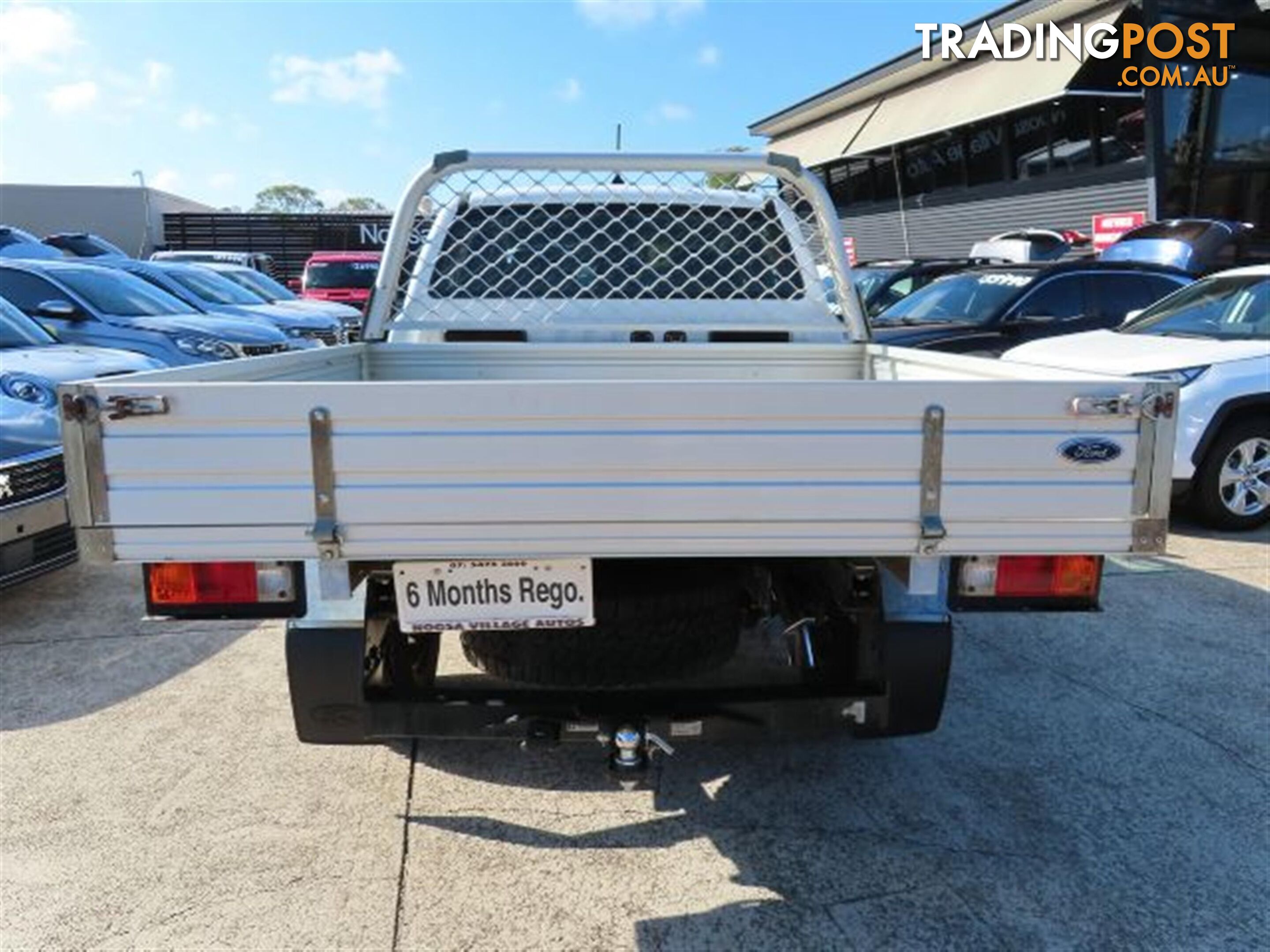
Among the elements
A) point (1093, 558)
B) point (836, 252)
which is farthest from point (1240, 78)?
point (1093, 558)

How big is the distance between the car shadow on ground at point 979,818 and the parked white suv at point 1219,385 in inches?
90.9

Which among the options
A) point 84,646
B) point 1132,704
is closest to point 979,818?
point 1132,704

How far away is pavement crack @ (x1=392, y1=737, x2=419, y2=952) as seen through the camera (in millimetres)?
2564

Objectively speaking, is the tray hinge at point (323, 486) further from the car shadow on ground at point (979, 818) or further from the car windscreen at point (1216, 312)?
the car windscreen at point (1216, 312)

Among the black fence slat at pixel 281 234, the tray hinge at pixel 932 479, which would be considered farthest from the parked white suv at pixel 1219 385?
the black fence slat at pixel 281 234

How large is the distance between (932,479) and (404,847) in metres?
1.89

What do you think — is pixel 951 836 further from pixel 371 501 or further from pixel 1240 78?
pixel 1240 78

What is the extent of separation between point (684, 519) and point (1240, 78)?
62.2ft

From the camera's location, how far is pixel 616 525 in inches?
84.6

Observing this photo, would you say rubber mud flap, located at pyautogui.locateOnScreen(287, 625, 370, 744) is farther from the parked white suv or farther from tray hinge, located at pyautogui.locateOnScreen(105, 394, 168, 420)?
the parked white suv

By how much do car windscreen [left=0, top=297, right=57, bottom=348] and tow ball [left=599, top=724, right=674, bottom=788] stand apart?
568cm

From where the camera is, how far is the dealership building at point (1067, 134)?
16.4 meters

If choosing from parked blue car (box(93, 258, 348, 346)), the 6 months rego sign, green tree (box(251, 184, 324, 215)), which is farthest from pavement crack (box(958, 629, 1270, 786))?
green tree (box(251, 184, 324, 215))

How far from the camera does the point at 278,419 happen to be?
2061 mm
